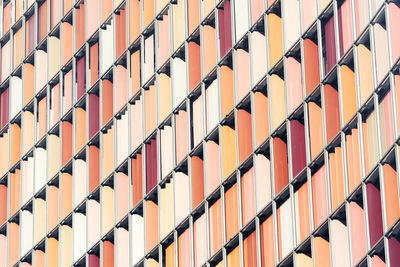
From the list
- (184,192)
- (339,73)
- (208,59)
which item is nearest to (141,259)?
(184,192)

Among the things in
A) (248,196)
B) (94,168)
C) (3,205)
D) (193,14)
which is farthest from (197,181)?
(3,205)

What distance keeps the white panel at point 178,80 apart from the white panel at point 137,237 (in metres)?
4.53

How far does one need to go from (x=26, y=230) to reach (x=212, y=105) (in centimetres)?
1434

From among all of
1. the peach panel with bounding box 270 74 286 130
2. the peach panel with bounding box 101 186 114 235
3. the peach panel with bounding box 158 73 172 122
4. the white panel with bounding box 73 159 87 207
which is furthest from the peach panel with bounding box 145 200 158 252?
the peach panel with bounding box 270 74 286 130

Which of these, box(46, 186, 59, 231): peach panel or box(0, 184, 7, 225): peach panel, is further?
box(0, 184, 7, 225): peach panel

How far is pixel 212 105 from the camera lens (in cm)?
6875

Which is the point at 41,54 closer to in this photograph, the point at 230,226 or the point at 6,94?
the point at 6,94

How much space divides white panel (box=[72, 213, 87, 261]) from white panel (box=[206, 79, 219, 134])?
30.8ft

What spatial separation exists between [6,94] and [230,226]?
70.3 feet

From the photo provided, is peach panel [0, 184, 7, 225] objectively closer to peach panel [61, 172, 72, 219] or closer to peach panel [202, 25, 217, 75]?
peach panel [61, 172, 72, 219]

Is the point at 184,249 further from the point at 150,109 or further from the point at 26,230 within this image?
the point at 26,230

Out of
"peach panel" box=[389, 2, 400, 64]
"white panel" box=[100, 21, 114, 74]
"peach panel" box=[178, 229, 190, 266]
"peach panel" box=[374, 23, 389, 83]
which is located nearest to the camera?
"peach panel" box=[389, 2, 400, 64]

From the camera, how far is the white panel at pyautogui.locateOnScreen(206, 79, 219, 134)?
6838 cm

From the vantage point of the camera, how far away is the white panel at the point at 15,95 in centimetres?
8312
